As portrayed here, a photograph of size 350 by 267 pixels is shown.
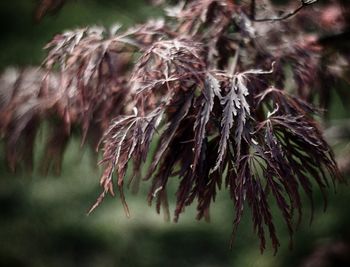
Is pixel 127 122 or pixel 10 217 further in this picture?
pixel 10 217

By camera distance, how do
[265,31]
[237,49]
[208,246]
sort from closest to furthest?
[237,49] → [265,31] → [208,246]

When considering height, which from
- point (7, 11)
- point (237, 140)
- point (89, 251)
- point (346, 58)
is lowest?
point (89, 251)

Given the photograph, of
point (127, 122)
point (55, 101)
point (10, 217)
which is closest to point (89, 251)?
point (10, 217)

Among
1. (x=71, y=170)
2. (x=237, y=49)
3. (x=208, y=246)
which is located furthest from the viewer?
(x=71, y=170)

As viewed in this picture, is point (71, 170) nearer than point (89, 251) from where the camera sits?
No

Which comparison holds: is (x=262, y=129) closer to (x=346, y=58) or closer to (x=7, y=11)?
(x=346, y=58)

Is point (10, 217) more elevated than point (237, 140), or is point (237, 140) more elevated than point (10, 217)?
point (237, 140)

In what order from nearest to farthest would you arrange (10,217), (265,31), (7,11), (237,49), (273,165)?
(273,165) < (237,49) < (265,31) < (10,217) < (7,11)

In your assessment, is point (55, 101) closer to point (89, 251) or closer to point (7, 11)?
point (89, 251)

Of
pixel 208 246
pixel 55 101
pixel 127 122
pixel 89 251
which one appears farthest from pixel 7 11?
pixel 127 122
